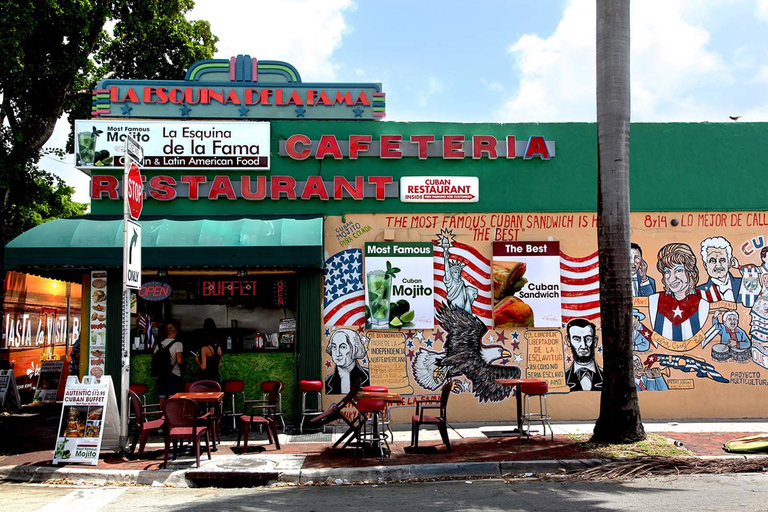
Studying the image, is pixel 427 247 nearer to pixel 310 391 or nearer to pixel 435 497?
pixel 310 391

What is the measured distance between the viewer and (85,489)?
8883 mm

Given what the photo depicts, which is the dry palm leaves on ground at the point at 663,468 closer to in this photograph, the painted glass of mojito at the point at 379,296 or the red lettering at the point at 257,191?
the painted glass of mojito at the point at 379,296

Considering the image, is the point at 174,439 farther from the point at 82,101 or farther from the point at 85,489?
the point at 82,101

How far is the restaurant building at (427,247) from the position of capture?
13.1 m

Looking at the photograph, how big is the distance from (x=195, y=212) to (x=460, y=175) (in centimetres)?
529

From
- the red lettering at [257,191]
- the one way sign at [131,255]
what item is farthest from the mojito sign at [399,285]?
the one way sign at [131,255]

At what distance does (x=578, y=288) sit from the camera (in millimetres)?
13570

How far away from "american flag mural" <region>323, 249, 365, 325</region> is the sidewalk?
2.38 metres

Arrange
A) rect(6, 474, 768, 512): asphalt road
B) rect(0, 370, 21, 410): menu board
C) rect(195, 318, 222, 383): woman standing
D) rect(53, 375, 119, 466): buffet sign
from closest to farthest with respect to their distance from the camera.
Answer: rect(6, 474, 768, 512): asphalt road
rect(53, 375, 119, 466): buffet sign
rect(195, 318, 222, 383): woman standing
rect(0, 370, 21, 410): menu board

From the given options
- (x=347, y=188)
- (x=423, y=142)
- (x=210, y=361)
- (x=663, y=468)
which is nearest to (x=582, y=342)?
(x=663, y=468)

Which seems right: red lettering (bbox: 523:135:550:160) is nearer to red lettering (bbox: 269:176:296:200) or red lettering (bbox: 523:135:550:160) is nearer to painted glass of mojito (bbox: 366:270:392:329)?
painted glass of mojito (bbox: 366:270:392:329)

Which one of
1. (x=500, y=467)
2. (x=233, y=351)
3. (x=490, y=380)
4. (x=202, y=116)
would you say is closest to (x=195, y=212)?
(x=202, y=116)

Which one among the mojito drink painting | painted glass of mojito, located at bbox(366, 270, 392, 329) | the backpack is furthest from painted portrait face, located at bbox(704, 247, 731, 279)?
the mojito drink painting

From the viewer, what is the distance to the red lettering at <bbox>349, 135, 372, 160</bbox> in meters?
13.4
